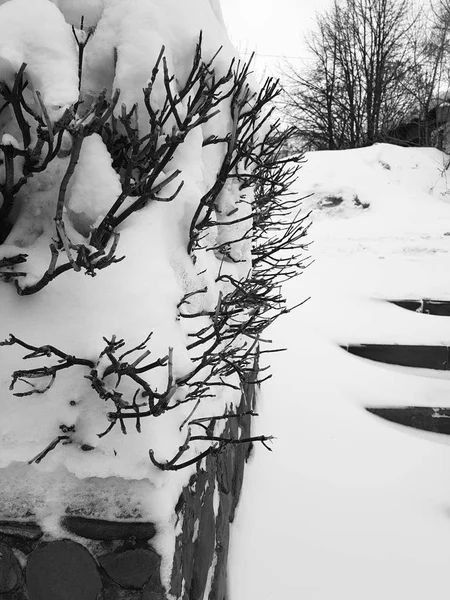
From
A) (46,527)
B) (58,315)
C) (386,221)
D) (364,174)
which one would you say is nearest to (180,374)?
(58,315)

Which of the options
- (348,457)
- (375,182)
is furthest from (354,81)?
(348,457)

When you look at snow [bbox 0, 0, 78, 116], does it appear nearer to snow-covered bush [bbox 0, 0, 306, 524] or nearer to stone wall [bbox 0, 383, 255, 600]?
snow-covered bush [bbox 0, 0, 306, 524]

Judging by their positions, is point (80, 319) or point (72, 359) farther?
point (80, 319)

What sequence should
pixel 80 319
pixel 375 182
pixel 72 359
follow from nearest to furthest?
pixel 72 359 < pixel 80 319 < pixel 375 182

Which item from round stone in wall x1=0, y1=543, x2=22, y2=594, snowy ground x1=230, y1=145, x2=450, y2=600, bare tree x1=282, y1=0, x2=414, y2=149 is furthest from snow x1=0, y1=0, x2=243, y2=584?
bare tree x1=282, y1=0, x2=414, y2=149

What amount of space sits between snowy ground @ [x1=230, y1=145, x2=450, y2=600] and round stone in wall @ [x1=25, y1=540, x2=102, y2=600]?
1215mm

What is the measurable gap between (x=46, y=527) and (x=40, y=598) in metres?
0.19

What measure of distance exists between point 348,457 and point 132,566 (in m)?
2.57

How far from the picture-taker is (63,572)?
106 centimetres

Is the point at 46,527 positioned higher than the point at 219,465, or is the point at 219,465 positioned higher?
the point at 46,527

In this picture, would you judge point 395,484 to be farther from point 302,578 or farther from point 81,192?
point 81,192

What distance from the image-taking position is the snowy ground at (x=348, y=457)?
232cm

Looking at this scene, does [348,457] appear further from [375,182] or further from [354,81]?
[354,81]

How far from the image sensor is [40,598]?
3.58 ft
